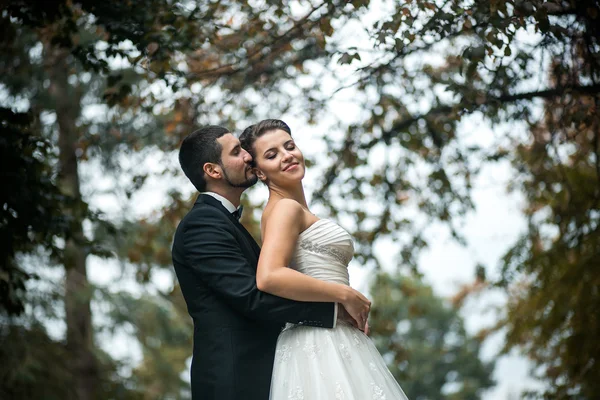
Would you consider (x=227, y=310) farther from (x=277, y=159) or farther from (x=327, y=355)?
(x=277, y=159)

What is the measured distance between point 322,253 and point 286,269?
0.37 m

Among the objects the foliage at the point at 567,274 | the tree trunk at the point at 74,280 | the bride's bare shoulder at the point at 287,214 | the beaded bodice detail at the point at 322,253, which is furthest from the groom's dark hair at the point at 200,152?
the tree trunk at the point at 74,280

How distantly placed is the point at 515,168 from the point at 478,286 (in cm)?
754

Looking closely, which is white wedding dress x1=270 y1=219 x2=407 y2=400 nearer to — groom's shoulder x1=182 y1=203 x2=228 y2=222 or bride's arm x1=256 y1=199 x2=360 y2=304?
bride's arm x1=256 y1=199 x2=360 y2=304

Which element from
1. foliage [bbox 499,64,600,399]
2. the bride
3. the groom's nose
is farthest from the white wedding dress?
foliage [bbox 499,64,600,399]

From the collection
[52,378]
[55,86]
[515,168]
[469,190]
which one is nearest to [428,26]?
[469,190]

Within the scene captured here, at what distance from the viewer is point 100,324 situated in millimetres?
13398

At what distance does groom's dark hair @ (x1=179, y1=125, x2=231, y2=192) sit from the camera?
156 inches

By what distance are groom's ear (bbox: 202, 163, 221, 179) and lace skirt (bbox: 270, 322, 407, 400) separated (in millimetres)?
886

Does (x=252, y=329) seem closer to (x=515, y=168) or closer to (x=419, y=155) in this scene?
(x=419, y=155)

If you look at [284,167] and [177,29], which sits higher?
[177,29]

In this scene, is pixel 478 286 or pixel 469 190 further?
pixel 478 286

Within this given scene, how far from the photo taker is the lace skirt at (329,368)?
3.53 m

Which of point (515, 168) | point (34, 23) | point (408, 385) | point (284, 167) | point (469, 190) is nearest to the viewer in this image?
point (284, 167)
